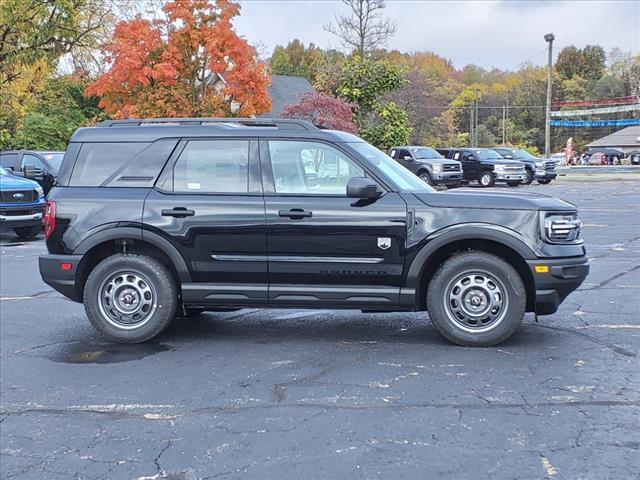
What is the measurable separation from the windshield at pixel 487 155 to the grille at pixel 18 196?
72.0ft

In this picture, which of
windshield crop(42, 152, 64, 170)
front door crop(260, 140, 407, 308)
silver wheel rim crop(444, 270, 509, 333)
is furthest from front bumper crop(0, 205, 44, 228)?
silver wheel rim crop(444, 270, 509, 333)

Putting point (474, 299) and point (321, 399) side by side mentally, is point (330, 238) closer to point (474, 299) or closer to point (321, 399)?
point (474, 299)

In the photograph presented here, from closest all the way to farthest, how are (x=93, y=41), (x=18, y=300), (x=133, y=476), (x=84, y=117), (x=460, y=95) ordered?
(x=133, y=476), (x=18, y=300), (x=93, y=41), (x=84, y=117), (x=460, y=95)

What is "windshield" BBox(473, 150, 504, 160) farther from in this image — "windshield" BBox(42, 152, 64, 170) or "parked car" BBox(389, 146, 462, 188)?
"windshield" BBox(42, 152, 64, 170)

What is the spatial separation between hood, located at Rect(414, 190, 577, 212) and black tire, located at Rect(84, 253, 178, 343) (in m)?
2.40

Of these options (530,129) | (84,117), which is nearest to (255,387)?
(84,117)

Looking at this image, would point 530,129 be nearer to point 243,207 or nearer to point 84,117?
point 84,117

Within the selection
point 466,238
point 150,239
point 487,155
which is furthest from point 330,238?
point 487,155

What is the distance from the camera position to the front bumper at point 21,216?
46.2 ft

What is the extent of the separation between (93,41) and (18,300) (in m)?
15.7

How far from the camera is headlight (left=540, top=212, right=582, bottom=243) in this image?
217 inches

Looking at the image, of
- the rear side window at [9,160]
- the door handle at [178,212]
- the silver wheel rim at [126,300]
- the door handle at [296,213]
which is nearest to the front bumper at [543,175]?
the rear side window at [9,160]

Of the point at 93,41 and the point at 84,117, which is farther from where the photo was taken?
the point at 84,117

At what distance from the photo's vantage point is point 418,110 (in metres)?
58.8
